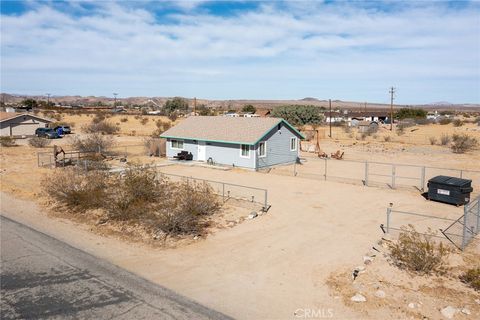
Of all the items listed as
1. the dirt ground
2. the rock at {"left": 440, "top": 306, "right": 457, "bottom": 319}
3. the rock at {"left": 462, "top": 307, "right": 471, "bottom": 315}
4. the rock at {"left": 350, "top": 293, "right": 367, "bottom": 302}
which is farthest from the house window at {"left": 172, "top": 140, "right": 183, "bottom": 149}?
the rock at {"left": 462, "top": 307, "right": 471, "bottom": 315}

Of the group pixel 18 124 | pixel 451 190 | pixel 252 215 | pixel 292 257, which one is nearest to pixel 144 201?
pixel 252 215

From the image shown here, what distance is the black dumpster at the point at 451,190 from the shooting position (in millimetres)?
20562

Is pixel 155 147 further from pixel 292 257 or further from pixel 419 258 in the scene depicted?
pixel 419 258

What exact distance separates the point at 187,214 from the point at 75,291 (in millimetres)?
5650

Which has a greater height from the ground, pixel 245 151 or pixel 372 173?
pixel 245 151

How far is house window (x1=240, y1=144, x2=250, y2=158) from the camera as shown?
103 ft

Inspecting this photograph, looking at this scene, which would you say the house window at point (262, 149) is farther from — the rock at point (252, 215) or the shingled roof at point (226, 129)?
the rock at point (252, 215)

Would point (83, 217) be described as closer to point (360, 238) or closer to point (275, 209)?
point (275, 209)

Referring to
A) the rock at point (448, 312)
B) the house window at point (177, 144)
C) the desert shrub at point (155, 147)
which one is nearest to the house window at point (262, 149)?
the house window at point (177, 144)

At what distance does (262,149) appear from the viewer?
105 ft

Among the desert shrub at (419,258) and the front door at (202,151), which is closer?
the desert shrub at (419,258)

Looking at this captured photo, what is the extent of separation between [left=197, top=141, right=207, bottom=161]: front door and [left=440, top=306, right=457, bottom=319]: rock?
25.9 m

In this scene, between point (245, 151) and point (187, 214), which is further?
point (245, 151)

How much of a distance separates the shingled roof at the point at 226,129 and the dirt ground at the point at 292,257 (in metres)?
8.28
